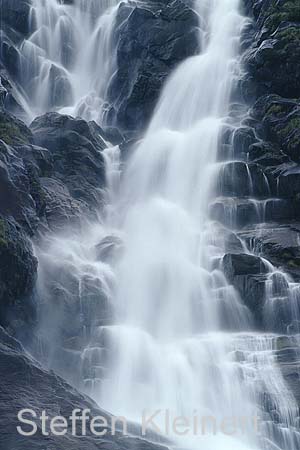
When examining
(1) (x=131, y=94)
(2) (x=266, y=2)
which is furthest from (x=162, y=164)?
(2) (x=266, y=2)

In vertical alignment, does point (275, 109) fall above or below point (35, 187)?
above

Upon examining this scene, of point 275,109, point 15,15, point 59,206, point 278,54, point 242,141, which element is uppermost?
point 15,15

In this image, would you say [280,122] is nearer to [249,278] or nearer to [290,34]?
[290,34]

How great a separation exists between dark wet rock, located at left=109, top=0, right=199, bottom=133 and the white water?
1.25 metres

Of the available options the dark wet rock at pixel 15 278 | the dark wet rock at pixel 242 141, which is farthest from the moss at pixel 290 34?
the dark wet rock at pixel 15 278

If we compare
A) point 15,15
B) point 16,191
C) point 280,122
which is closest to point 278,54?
point 280,122

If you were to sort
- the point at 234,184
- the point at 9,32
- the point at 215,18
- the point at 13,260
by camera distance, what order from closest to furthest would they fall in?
1. the point at 13,260
2. the point at 234,184
3. the point at 215,18
4. the point at 9,32

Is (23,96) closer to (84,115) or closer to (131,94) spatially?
(84,115)

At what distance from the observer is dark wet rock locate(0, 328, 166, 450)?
954cm

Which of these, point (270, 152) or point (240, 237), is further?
point (270, 152)

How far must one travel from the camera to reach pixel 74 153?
2370 cm

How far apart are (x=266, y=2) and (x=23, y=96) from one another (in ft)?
50.5

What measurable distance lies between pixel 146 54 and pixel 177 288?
20.5 m

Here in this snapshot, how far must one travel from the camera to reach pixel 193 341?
49.4 ft
